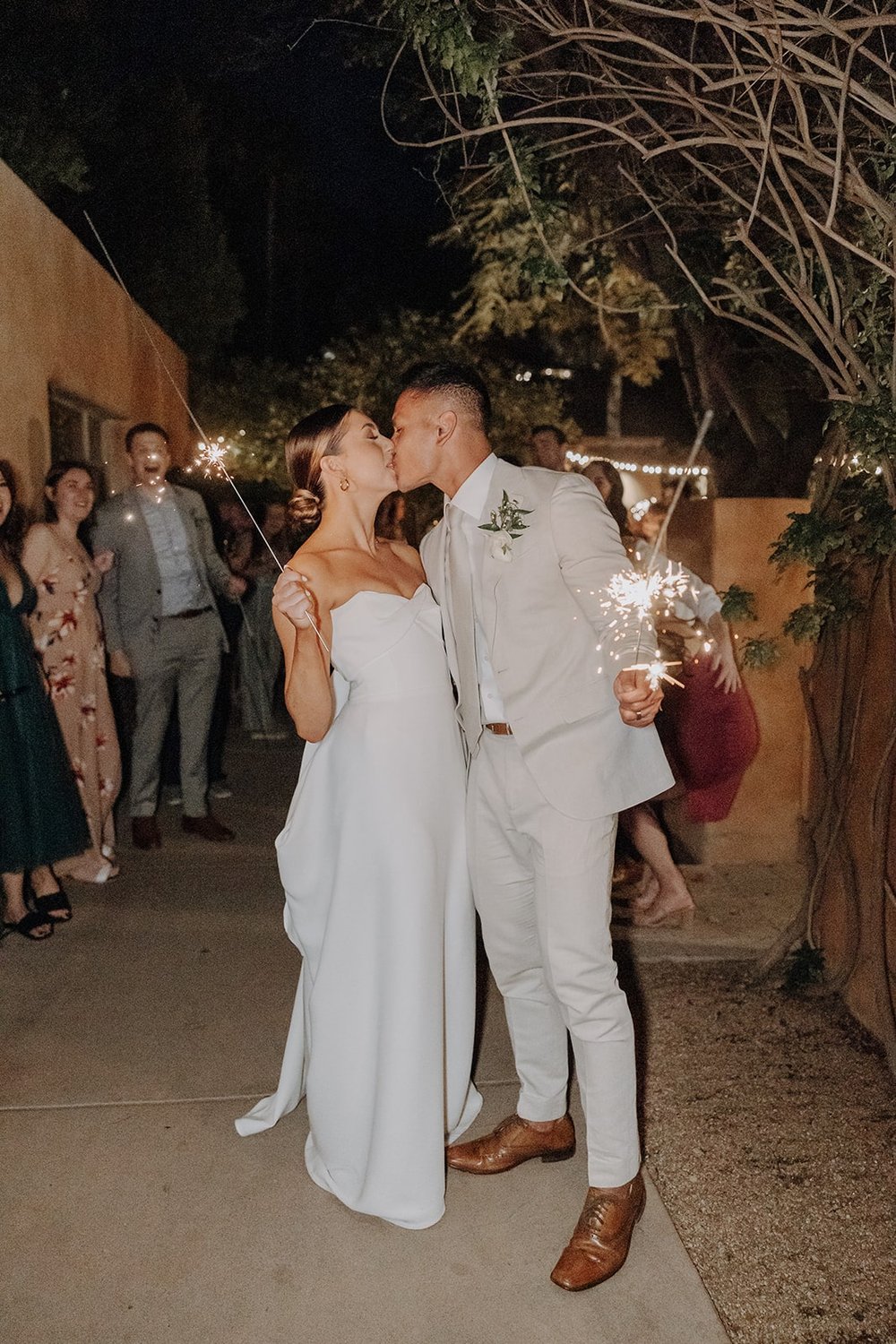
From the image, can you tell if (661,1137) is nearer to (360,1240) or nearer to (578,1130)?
(578,1130)

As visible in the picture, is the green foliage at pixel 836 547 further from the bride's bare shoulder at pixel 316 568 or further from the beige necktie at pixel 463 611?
the bride's bare shoulder at pixel 316 568

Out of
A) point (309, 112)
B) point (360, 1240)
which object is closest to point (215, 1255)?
point (360, 1240)

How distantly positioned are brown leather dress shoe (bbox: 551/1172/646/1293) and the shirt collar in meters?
1.70

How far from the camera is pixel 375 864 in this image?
299 centimetres

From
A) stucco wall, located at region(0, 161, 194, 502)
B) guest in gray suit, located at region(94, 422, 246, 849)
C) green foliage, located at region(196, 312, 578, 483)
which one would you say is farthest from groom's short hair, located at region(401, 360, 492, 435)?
green foliage, located at region(196, 312, 578, 483)

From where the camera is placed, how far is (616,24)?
385 cm

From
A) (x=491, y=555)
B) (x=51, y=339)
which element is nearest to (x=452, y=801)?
(x=491, y=555)

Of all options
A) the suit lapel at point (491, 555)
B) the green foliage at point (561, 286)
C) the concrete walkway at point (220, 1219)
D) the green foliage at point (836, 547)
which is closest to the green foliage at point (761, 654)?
the green foliage at point (836, 547)

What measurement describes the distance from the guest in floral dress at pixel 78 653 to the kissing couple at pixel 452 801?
8.44 ft

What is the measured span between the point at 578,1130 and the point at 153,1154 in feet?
3.98

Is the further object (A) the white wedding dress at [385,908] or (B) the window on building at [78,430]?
(B) the window on building at [78,430]

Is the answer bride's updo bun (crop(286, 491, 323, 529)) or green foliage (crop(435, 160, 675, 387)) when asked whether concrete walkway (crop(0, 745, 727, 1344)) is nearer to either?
bride's updo bun (crop(286, 491, 323, 529))

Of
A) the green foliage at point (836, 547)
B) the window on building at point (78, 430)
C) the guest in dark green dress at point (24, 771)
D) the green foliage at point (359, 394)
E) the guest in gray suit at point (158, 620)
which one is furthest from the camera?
the green foliage at point (359, 394)

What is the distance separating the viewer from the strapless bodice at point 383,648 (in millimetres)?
2998
